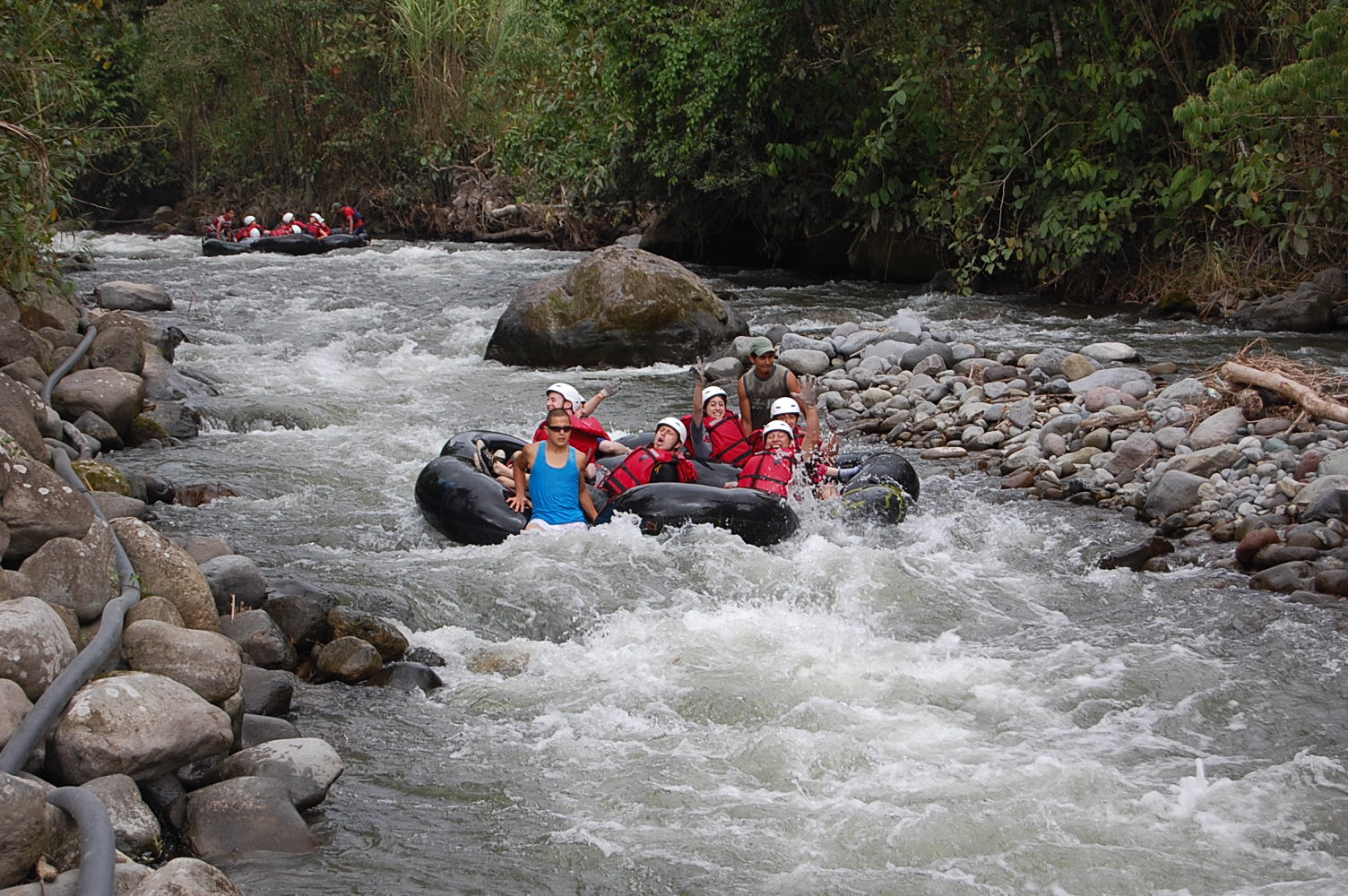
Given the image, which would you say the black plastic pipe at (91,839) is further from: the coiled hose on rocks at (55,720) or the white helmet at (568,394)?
the white helmet at (568,394)

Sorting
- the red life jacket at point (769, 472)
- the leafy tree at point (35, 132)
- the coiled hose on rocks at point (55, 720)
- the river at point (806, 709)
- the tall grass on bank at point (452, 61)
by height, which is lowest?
the river at point (806, 709)

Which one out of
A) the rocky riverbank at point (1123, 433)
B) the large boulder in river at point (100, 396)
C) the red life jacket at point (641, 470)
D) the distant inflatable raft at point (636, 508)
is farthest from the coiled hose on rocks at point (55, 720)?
the rocky riverbank at point (1123, 433)

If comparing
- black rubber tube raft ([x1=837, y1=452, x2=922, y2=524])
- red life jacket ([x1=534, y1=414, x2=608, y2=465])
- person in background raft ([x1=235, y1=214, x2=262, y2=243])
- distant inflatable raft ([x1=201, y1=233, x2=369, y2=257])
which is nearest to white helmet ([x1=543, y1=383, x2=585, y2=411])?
red life jacket ([x1=534, y1=414, x2=608, y2=465])

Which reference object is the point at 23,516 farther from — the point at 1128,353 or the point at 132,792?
the point at 1128,353

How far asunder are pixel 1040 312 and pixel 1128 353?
3617mm

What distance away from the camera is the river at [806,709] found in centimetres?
443

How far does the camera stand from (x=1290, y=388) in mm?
8969

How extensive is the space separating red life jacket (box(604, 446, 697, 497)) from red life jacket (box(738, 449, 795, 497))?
42 cm

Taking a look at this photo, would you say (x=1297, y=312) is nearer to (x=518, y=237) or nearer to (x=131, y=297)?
(x=131, y=297)

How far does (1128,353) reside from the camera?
11.2m

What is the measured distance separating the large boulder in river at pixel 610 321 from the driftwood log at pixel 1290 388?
16.8 feet

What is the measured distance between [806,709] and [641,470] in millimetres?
Result: 2999

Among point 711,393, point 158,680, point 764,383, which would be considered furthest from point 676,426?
point 158,680

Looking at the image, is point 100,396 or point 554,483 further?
point 100,396
